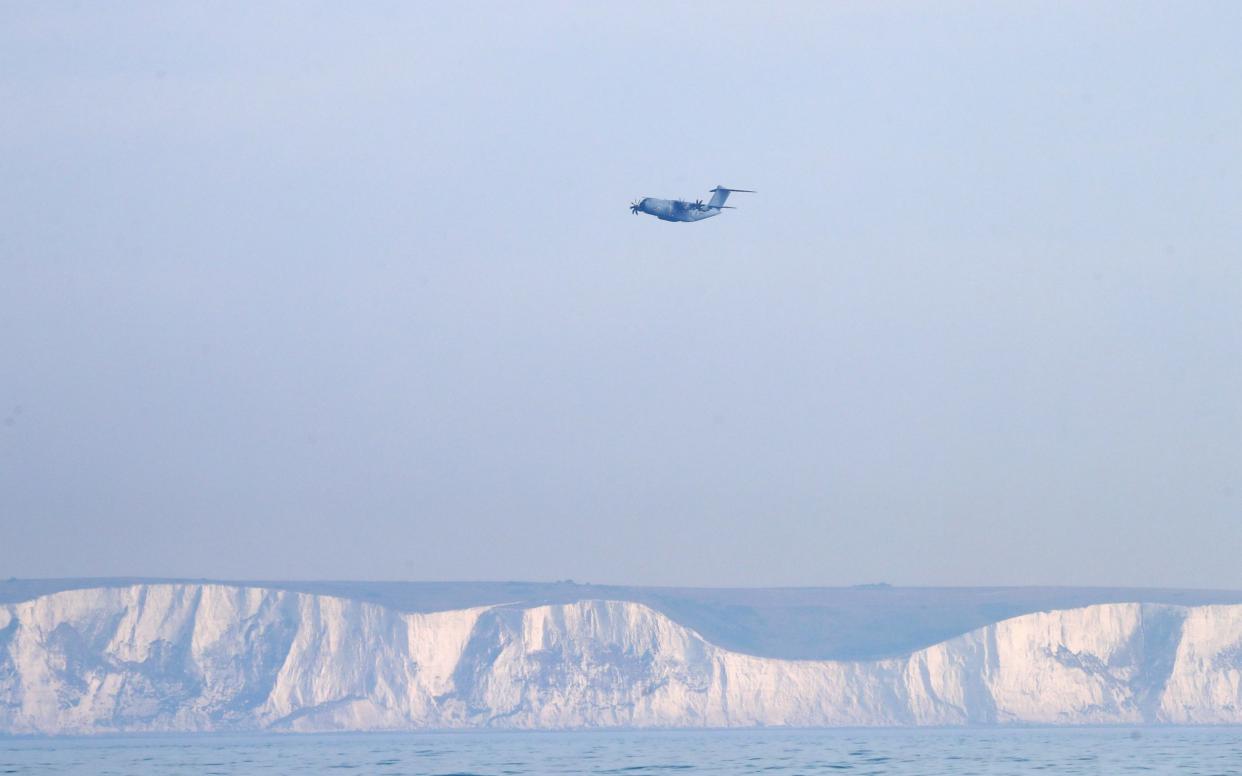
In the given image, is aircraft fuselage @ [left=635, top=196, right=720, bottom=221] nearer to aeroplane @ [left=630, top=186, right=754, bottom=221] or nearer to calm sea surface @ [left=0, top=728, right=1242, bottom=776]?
aeroplane @ [left=630, top=186, right=754, bottom=221]

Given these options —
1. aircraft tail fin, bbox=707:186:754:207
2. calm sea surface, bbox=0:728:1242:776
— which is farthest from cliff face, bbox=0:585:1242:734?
aircraft tail fin, bbox=707:186:754:207

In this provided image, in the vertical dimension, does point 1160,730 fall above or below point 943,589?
below

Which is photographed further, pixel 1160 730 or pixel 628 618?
pixel 628 618

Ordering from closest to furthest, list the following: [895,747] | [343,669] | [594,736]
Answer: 1. [895,747]
2. [594,736]
3. [343,669]

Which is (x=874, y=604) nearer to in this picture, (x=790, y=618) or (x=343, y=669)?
(x=790, y=618)

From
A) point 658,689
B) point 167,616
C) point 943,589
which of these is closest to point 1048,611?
point 943,589

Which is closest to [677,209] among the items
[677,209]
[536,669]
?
[677,209]

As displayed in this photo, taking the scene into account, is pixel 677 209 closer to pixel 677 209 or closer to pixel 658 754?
pixel 677 209
